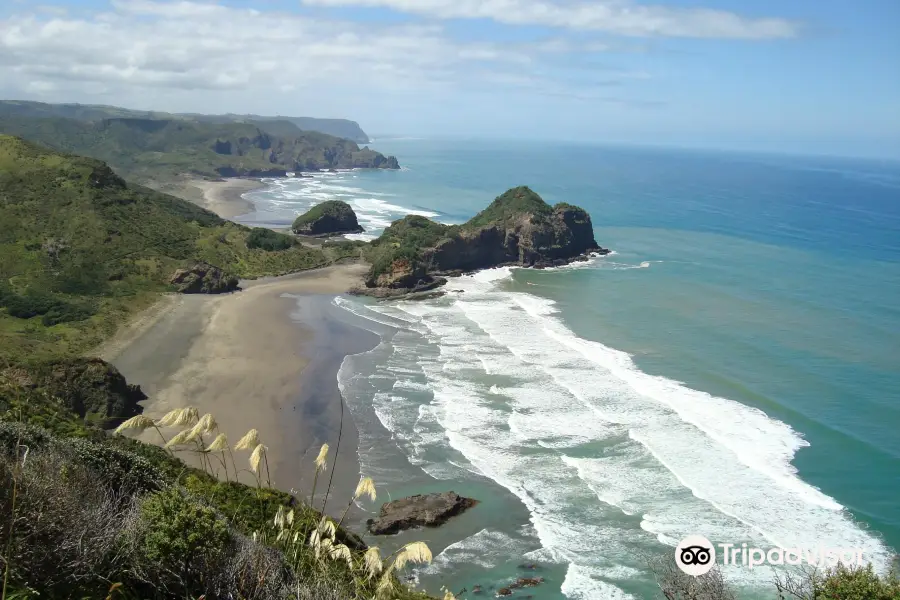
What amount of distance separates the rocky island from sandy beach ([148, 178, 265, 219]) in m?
43.1

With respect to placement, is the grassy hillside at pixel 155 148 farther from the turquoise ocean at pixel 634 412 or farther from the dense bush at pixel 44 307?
the turquoise ocean at pixel 634 412

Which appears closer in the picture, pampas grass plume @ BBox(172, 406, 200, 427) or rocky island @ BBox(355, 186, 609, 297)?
pampas grass plume @ BBox(172, 406, 200, 427)

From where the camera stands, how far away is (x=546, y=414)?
35.3m

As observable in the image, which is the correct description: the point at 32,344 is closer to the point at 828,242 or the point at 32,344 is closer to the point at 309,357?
the point at 309,357

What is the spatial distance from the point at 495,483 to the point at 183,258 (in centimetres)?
4811

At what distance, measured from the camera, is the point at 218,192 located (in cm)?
13488

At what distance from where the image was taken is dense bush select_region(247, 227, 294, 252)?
76062mm

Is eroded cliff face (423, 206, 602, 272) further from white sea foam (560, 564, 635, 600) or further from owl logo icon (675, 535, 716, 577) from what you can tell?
owl logo icon (675, 535, 716, 577)

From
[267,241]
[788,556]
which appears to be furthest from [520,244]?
[788,556]

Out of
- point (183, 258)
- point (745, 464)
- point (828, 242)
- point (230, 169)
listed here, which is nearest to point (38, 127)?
point (230, 169)

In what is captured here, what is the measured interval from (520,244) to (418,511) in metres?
54.1

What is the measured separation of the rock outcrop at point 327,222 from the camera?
305ft

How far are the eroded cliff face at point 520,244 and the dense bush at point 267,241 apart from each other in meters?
19.1

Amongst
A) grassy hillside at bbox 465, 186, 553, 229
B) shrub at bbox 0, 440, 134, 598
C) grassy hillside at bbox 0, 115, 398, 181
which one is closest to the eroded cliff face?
grassy hillside at bbox 465, 186, 553, 229
